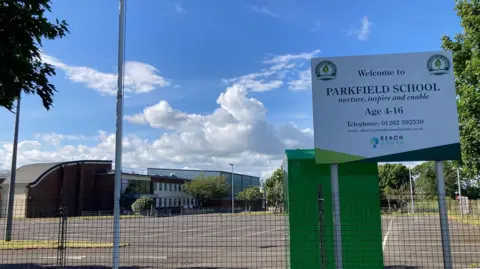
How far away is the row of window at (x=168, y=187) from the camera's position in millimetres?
80119

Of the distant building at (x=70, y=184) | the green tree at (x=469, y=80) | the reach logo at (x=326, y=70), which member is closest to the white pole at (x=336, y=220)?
the reach logo at (x=326, y=70)

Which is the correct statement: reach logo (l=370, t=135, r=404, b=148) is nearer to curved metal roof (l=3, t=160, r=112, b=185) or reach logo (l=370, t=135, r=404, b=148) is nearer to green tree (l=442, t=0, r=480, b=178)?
green tree (l=442, t=0, r=480, b=178)

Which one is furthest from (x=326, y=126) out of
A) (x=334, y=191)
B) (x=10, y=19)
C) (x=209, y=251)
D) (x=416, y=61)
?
(x=209, y=251)

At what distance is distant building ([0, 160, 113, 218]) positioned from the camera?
62281 millimetres

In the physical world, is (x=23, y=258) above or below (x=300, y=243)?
below

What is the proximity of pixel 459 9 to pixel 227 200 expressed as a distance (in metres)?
74.3

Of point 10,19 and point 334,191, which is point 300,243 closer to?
point 334,191

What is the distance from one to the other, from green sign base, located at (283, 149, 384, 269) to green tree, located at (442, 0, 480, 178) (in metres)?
8.07

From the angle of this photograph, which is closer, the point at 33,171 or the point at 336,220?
the point at 336,220

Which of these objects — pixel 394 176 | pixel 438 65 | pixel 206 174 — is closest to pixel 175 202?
pixel 206 174

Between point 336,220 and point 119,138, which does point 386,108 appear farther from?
point 119,138

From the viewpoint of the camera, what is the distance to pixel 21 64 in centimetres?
744

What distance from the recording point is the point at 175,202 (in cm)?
8450

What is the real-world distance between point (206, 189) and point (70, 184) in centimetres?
2587
